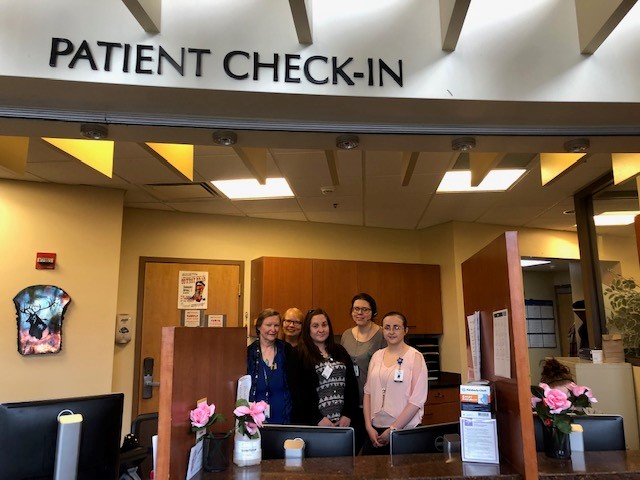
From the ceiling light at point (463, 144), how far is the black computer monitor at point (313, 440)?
1312 mm

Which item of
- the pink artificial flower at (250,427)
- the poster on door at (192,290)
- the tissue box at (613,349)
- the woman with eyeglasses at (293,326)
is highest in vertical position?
the poster on door at (192,290)

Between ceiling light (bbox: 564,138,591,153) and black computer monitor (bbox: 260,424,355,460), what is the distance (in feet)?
5.19

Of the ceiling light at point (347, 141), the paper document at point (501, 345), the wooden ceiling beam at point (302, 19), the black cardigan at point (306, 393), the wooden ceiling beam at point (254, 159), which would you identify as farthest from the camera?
the black cardigan at point (306, 393)

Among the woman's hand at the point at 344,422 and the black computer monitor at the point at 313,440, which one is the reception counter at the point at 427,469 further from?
the woman's hand at the point at 344,422

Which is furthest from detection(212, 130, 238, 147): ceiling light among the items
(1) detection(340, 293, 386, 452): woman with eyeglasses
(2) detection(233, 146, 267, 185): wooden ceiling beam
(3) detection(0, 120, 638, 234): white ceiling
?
(1) detection(340, 293, 386, 452): woman with eyeglasses

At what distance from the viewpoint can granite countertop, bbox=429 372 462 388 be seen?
504 cm

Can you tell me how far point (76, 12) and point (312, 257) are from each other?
401cm

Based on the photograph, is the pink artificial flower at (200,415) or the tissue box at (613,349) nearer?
the pink artificial flower at (200,415)

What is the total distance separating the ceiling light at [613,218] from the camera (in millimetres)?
4094

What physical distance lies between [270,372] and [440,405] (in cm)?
279

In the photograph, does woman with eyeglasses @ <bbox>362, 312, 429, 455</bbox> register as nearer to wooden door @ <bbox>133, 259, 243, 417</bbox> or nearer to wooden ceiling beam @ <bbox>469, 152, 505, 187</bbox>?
wooden ceiling beam @ <bbox>469, 152, 505, 187</bbox>

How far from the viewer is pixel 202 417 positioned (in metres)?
1.71

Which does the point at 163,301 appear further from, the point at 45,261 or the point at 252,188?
the point at 252,188

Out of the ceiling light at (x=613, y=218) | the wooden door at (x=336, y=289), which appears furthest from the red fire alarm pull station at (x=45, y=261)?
the ceiling light at (x=613, y=218)
